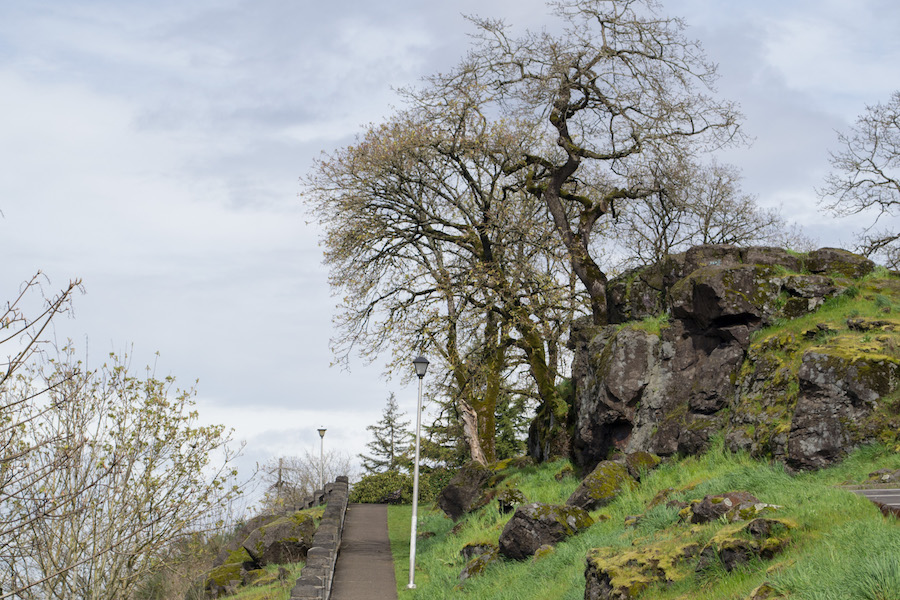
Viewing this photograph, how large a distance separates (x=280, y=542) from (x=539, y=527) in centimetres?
1086

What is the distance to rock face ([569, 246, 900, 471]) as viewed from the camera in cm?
1217

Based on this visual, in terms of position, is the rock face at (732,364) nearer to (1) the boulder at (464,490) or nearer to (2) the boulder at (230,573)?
(1) the boulder at (464,490)

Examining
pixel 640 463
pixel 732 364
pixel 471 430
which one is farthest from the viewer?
pixel 471 430

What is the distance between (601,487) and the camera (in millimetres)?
14469

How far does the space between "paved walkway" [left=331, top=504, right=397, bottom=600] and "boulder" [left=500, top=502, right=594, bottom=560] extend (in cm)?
397

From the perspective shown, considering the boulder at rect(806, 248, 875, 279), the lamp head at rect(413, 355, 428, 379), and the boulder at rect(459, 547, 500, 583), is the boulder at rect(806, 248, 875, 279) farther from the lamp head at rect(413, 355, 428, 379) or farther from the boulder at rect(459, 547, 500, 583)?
the boulder at rect(459, 547, 500, 583)

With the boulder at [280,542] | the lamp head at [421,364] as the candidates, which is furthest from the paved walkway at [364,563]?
the lamp head at [421,364]

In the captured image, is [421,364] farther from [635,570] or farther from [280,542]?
[635,570]

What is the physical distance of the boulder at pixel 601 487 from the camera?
14320mm

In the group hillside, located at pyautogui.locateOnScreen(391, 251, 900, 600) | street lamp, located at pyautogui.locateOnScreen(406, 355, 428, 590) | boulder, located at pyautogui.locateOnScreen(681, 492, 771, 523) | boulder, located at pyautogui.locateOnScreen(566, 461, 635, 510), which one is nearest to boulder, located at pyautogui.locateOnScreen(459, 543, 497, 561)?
hillside, located at pyautogui.locateOnScreen(391, 251, 900, 600)

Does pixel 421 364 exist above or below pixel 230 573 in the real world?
above

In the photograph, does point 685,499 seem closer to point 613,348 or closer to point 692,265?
point 613,348

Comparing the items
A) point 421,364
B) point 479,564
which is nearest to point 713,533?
point 479,564

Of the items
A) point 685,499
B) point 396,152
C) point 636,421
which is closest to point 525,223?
point 396,152
